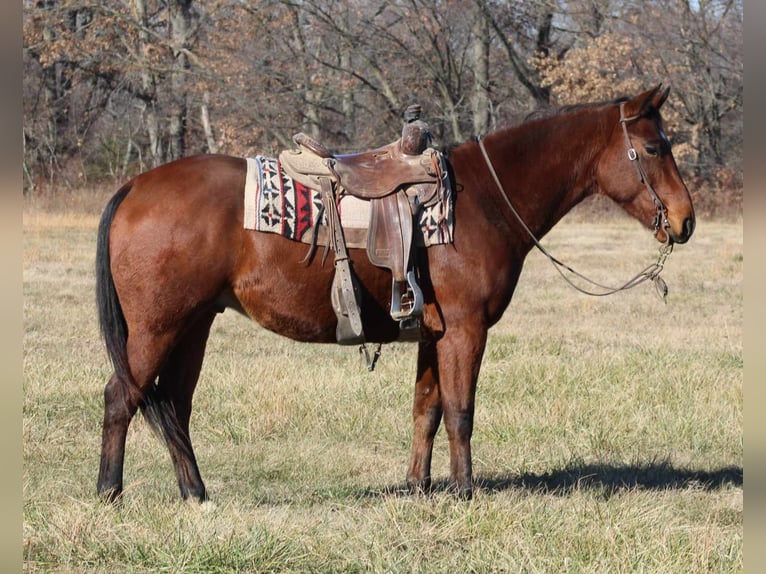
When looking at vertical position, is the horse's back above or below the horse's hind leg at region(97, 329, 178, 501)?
above

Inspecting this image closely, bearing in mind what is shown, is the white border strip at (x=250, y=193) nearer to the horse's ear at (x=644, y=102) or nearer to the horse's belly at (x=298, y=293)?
the horse's belly at (x=298, y=293)

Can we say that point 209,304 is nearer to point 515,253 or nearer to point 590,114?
point 515,253

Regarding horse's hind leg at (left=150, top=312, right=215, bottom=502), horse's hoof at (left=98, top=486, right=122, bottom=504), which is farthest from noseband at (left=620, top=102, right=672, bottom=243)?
horse's hoof at (left=98, top=486, right=122, bottom=504)

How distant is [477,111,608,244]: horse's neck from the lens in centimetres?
491

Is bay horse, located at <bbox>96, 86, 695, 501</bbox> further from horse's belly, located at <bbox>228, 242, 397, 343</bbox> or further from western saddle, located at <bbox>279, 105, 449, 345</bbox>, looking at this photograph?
western saddle, located at <bbox>279, 105, 449, 345</bbox>

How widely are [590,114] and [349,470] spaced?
2572 mm

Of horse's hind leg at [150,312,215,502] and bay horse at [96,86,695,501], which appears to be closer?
bay horse at [96,86,695,501]

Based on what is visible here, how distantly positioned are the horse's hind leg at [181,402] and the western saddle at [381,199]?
0.79 metres

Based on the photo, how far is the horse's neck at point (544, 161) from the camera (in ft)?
16.1

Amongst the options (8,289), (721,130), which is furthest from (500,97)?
(8,289)

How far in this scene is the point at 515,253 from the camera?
4812mm

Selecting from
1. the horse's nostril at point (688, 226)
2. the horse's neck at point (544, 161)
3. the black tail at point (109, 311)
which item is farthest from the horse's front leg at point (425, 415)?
the black tail at point (109, 311)

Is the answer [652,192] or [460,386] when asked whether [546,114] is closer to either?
[652,192]

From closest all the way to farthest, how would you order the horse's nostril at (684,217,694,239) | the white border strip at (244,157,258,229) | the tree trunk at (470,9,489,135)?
1. the white border strip at (244,157,258,229)
2. the horse's nostril at (684,217,694,239)
3. the tree trunk at (470,9,489,135)
